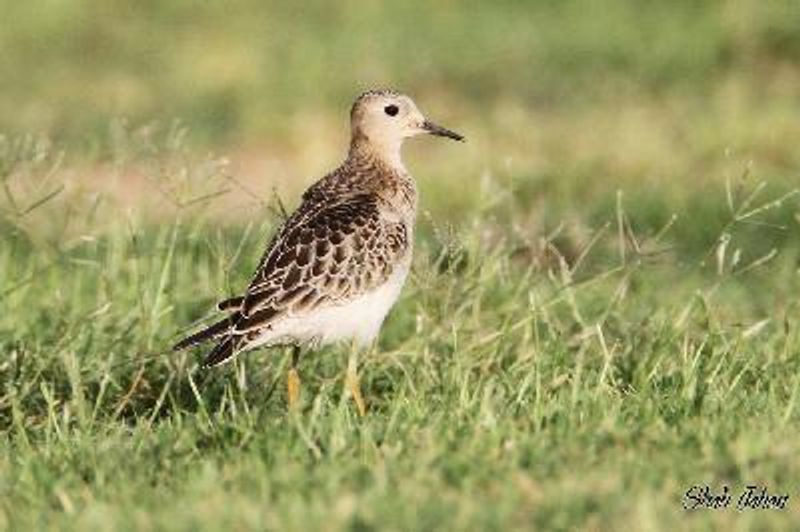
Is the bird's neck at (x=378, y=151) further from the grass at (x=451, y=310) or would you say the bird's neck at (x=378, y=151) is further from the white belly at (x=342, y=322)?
the white belly at (x=342, y=322)

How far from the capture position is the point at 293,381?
7004mm

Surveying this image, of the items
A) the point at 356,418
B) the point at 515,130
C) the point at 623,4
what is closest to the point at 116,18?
the point at 623,4

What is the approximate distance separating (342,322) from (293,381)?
28 cm

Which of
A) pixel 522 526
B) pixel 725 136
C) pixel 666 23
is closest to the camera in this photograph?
pixel 522 526

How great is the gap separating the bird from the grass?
209mm

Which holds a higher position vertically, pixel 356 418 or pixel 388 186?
pixel 388 186

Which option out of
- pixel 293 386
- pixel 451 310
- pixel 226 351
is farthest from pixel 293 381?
pixel 451 310

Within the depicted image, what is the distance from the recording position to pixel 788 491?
5.13 metres

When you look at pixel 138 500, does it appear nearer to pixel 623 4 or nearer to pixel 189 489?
pixel 189 489

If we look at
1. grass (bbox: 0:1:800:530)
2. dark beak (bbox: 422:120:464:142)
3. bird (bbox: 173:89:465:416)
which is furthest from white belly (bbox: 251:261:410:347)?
dark beak (bbox: 422:120:464:142)

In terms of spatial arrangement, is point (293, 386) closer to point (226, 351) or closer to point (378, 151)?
point (226, 351)

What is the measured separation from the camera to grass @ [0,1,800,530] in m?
5.23

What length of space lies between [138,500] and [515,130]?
29.6 ft

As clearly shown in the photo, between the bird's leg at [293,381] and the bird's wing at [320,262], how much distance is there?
0.29 meters
